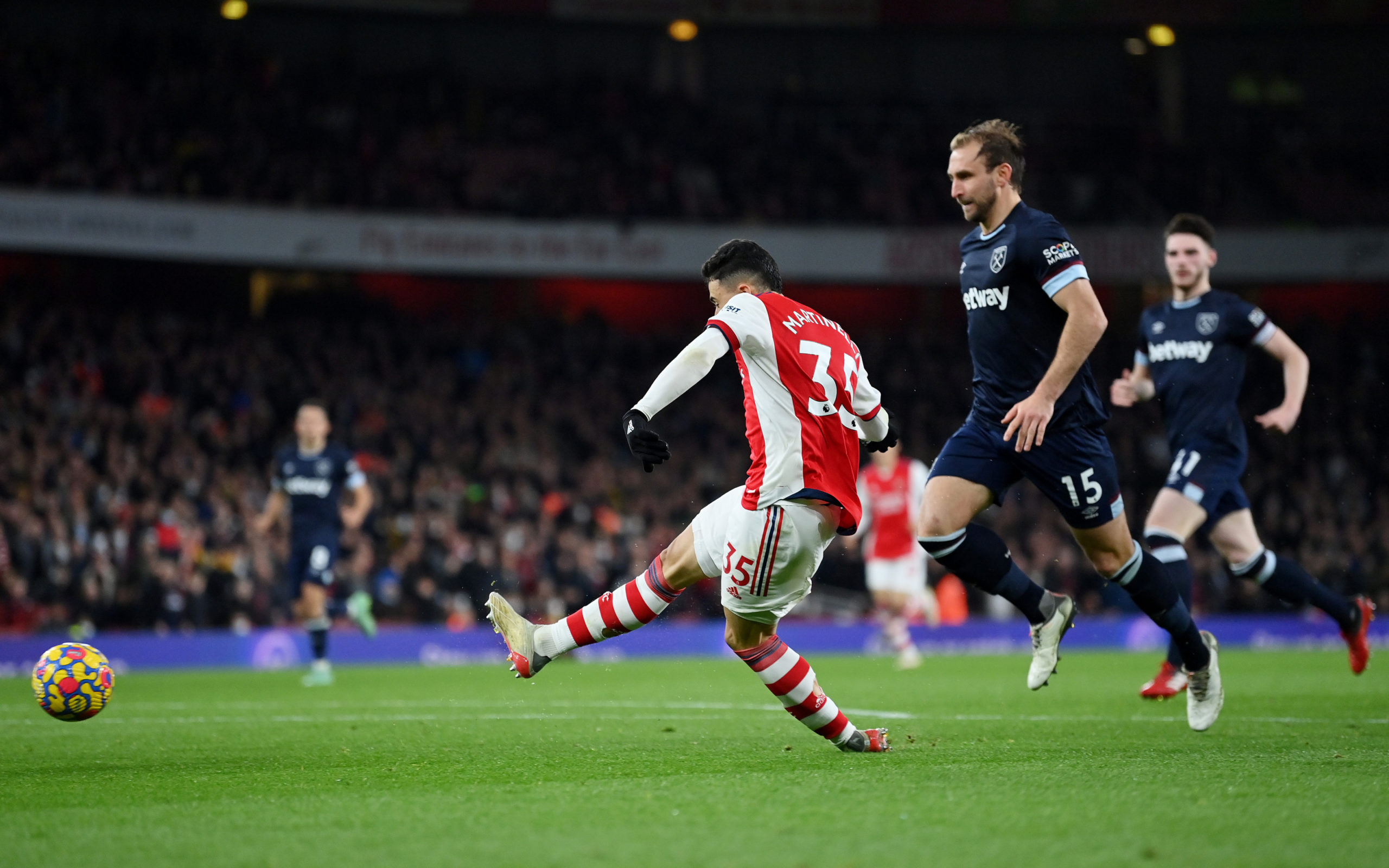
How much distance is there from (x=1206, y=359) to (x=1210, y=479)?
2.24ft

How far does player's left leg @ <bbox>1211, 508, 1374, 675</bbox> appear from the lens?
8867mm

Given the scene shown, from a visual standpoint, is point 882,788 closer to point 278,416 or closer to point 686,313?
point 278,416

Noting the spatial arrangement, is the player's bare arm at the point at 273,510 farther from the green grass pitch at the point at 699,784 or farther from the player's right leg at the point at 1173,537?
the player's right leg at the point at 1173,537

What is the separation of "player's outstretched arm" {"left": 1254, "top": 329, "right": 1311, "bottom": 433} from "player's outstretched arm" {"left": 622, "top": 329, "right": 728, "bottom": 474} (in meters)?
3.81

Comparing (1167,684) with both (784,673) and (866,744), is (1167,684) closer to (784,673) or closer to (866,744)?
(866,744)

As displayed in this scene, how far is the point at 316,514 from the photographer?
13086mm

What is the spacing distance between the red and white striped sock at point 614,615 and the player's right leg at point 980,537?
113 cm

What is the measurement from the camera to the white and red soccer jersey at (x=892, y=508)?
14797 millimetres

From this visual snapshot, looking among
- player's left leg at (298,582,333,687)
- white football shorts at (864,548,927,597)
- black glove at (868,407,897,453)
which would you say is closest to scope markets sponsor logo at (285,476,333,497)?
player's left leg at (298,582,333,687)

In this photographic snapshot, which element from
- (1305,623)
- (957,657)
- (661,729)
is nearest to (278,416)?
(957,657)

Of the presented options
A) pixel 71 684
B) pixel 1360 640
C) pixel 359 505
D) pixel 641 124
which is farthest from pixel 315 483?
pixel 641 124

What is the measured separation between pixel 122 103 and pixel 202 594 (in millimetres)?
9730

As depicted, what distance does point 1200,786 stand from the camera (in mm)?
4957

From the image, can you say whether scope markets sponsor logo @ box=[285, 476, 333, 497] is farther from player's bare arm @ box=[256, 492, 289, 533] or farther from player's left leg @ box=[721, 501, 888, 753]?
player's left leg @ box=[721, 501, 888, 753]
